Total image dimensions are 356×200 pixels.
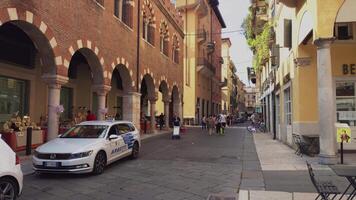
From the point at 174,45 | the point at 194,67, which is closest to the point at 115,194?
the point at 174,45

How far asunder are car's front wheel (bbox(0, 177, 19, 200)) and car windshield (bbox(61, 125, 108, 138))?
4.82m

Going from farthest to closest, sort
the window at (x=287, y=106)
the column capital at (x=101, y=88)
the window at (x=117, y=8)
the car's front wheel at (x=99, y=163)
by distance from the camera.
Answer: the window at (x=117, y=8) < the column capital at (x=101, y=88) < the window at (x=287, y=106) < the car's front wheel at (x=99, y=163)

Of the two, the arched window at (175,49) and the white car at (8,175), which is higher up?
the arched window at (175,49)

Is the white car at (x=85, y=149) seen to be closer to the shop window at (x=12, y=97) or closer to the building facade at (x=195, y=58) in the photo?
the shop window at (x=12, y=97)

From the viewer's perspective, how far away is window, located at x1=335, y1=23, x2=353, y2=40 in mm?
15102

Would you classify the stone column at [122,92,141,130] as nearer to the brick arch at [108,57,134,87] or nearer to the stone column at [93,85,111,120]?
the brick arch at [108,57,134,87]

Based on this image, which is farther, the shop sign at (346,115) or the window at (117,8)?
the window at (117,8)

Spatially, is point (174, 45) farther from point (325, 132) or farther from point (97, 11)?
point (325, 132)

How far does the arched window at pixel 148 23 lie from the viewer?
27203mm

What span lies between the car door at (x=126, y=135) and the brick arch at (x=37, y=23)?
3.44 m

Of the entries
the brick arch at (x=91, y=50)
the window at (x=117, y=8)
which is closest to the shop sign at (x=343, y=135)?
the brick arch at (x=91, y=50)

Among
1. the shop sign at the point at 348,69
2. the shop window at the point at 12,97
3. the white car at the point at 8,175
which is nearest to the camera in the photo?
the white car at the point at 8,175

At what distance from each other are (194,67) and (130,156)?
112ft

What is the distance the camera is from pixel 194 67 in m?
47.6
